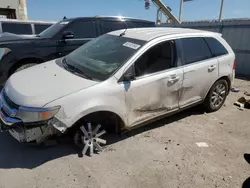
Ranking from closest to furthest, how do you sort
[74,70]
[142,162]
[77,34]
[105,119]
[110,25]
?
1. [142,162]
2. [105,119]
3. [74,70]
4. [77,34]
5. [110,25]

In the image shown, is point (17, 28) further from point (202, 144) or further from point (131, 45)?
point (202, 144)

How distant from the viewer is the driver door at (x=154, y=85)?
3.28m

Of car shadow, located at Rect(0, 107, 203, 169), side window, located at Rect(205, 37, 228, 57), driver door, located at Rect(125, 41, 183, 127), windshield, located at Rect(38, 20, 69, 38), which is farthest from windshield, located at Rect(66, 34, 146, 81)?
windshield, located at Rect(38, 20, 69, 38)

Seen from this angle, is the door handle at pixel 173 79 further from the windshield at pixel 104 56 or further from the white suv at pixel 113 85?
the windshield at pixel 104 56

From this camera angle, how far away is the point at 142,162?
310 cm

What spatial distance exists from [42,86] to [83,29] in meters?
3.82

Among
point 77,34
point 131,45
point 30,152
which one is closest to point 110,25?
point 77,34

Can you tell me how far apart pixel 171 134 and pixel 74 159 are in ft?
5.72

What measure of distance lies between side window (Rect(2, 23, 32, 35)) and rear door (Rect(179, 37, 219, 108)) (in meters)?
6.83

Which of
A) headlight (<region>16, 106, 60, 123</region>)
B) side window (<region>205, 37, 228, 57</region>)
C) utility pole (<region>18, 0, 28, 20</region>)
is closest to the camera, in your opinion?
headlight (<region>16, 106, 60, 123</region>)

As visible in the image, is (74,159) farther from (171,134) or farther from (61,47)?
(61,47)

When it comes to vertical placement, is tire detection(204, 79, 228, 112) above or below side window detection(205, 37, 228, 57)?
below

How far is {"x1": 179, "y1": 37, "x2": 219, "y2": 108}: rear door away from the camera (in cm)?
391

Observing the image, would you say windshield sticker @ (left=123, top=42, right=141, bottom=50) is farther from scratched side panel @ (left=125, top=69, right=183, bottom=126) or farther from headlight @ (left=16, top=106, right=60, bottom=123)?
headlight @ (left=16, top=106, right=60, bottom=123)
